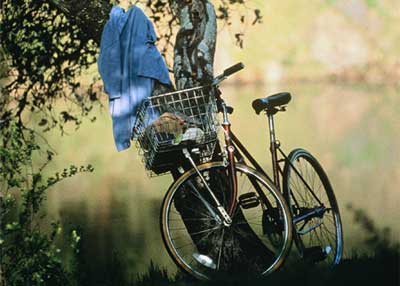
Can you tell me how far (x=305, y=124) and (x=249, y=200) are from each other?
52.1 inches

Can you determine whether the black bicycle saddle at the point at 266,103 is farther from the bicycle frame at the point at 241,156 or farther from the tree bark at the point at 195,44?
the tree bark at the point at 195,44

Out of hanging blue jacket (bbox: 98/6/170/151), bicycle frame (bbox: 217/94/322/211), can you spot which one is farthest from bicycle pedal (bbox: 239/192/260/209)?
hanging blue jacket (bbox: 98/6/170/151)

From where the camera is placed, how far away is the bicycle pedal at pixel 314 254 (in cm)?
476

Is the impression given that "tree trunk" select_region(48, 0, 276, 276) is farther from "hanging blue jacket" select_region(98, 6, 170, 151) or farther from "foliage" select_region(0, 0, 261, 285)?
"hanging blue jacket" select_region(98, 6, 170, 151)

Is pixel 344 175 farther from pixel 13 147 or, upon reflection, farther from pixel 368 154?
pixel 13 147

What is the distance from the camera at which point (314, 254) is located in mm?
A: 4801

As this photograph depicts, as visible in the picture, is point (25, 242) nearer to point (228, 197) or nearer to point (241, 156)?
point (228, 197)

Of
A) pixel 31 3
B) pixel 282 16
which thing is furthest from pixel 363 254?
pixel 31 3

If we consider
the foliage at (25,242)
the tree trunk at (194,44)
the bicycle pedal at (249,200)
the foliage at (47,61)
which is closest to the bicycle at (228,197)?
the bicycle pedal at (249,200)

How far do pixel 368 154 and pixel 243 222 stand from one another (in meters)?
1.18

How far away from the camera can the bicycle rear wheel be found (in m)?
4.72

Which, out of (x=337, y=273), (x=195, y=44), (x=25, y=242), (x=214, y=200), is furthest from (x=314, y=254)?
(x=25, y=242)

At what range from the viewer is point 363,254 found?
5.20 metres

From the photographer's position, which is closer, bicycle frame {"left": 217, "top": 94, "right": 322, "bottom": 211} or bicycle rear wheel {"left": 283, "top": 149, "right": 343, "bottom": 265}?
bicycle frame {"left": 217, "top": 94, "right": 322, "bottom": 211}
